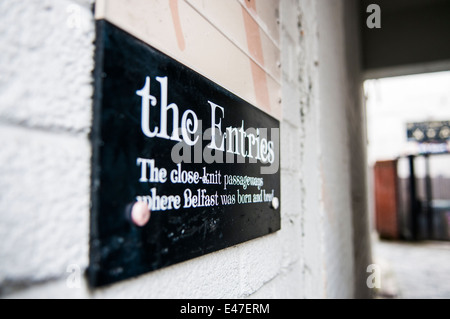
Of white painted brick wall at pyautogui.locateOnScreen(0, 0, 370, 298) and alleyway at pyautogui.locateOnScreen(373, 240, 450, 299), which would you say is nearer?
white painted brick wall at pyautogui.locateOnScreen(0, 0, 370, 298)

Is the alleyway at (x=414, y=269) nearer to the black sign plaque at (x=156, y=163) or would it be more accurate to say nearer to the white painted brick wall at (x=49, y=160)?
the black sign plaque at (x=156, y=163)

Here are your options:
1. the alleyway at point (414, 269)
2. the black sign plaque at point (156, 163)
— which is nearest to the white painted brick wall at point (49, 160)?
the black sign plaque at point (156, 163)

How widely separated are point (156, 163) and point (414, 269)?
6.49 metres

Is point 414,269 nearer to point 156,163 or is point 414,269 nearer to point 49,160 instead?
point 156,163

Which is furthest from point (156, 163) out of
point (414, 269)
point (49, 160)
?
point (414, 269)

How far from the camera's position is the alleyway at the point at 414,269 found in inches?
169

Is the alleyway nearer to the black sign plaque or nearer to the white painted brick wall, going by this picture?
the black sign plaque

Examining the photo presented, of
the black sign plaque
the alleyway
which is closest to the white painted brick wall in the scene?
the black sign plaque

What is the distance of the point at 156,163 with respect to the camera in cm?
45

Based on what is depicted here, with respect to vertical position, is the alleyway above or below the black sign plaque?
below

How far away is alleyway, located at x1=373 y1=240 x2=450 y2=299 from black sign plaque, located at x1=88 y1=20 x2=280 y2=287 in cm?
441

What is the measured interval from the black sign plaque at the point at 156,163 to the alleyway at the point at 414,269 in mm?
4413

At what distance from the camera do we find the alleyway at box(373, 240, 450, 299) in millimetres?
4285
